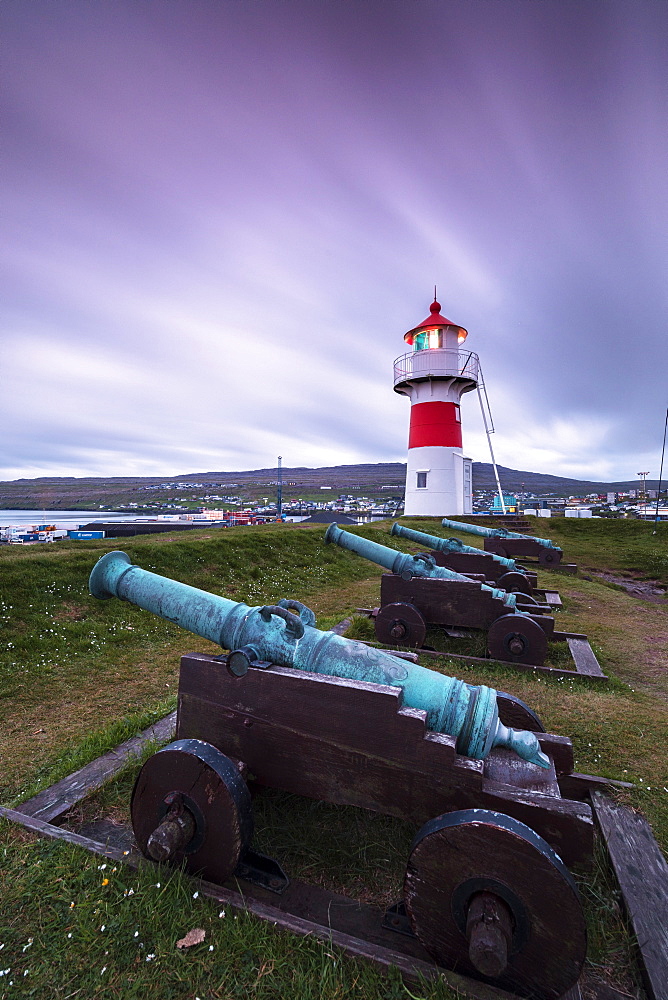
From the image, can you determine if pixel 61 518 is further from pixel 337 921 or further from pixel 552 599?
pixel 337 921

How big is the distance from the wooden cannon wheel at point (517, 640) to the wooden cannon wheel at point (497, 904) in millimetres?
4249

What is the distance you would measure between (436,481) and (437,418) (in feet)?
11.6

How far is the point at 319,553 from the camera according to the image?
14.1 m

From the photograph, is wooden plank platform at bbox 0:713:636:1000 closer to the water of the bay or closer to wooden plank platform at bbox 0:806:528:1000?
wooden plank platform at bbox 0:806:528:1000

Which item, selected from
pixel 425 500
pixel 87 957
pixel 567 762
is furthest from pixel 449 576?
pixel 425 500

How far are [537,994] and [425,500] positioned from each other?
2419 cm

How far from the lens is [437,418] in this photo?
84.6 ft

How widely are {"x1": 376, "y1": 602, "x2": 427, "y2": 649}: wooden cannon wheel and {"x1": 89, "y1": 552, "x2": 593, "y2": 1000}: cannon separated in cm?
312

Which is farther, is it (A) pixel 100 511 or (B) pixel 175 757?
(A) pixel 100 511

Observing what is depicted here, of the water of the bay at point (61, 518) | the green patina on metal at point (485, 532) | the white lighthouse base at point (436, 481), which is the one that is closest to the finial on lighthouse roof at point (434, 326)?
the white lighthouse base at point (436, 481)

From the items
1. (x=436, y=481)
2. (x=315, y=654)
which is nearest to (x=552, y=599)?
(x=315, y=654)

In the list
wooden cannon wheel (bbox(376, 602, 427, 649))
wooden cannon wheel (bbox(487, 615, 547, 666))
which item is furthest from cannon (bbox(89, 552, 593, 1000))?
wooden cannon wheel (bbox(376, 602, 427, 649))

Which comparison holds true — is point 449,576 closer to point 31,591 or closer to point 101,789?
point 101,789

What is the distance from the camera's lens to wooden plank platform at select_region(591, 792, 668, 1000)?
2.09 meters
